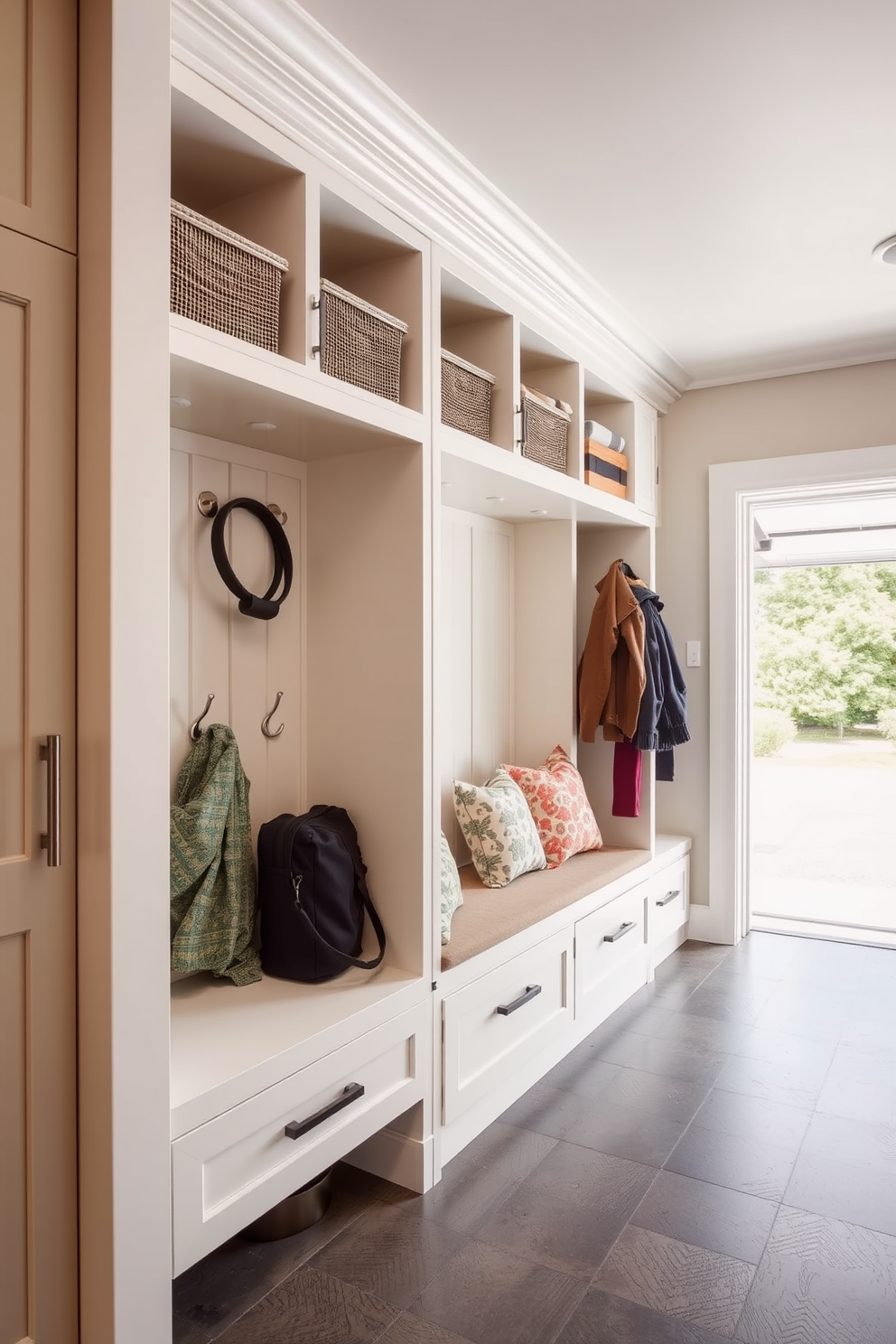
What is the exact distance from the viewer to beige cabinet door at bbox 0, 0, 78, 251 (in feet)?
4.50

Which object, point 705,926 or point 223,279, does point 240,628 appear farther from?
point 705,926

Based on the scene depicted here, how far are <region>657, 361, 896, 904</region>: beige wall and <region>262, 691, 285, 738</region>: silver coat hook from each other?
242cm

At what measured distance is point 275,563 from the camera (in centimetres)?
236

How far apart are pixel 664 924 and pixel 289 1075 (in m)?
2.42

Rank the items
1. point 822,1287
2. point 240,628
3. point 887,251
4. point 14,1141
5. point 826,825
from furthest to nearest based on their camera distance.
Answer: point 826,825 → point 887,251 → point 240,628 → point 822,1287 → point 14,1141

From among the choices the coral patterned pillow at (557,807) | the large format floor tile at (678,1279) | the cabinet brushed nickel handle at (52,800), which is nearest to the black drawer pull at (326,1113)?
the large format floor tile at (678,1279)

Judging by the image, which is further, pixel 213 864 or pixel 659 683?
pixel 659 683

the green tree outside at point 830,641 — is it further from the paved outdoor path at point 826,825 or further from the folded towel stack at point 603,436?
the folded towel stack at point 603,436

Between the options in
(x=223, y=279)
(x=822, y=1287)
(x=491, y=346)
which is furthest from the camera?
(x=491, y=346)

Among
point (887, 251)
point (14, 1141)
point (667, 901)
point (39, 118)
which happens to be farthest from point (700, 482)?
point (14, 1141)

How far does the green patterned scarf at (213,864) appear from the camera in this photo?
2010 mm

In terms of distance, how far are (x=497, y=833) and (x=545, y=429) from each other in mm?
1349

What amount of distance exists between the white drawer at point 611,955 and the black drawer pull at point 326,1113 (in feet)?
3.81

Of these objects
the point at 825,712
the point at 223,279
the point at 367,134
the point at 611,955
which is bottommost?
the point at 611,955
